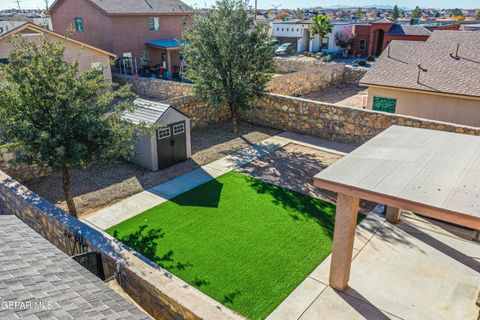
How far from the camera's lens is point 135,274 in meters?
6.02

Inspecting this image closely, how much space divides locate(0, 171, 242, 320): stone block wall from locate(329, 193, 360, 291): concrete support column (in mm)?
2161

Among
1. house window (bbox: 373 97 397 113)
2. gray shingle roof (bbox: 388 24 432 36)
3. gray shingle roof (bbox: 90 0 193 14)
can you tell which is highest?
gray shingle roof (bbox: 90 0 193 14)

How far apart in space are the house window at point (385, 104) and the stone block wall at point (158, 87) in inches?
395

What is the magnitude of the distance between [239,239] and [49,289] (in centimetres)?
516

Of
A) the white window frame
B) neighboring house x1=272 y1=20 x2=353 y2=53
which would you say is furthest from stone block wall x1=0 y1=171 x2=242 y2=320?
neighboring house x1=272 y1=20 x2=353 y2=53

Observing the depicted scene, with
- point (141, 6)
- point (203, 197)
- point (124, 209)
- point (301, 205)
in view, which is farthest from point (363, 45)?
point (124, 209)

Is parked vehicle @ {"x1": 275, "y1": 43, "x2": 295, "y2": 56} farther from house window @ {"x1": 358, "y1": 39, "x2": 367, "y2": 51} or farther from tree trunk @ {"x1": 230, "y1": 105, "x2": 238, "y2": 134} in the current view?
tree trunk @ {"x1": 230, "y1": 105, "x2": 238, "y2": 134}

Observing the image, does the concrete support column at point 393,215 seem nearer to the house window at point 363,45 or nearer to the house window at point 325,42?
the house window at point 363,45

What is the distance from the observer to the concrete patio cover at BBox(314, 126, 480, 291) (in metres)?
5.44

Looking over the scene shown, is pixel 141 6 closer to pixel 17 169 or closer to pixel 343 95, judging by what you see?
pixel 343 95

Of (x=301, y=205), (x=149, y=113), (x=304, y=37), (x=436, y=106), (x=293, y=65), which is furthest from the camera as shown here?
(x=304, y=37)

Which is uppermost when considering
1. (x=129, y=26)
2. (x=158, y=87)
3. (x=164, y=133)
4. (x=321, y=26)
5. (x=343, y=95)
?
(x=321, y=26)

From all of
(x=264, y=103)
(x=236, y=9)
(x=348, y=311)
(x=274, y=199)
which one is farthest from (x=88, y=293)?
(x=264, y=103)

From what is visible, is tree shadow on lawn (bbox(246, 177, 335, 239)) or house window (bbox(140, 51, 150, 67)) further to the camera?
house window (bbox(140, 51, 150, 67))
